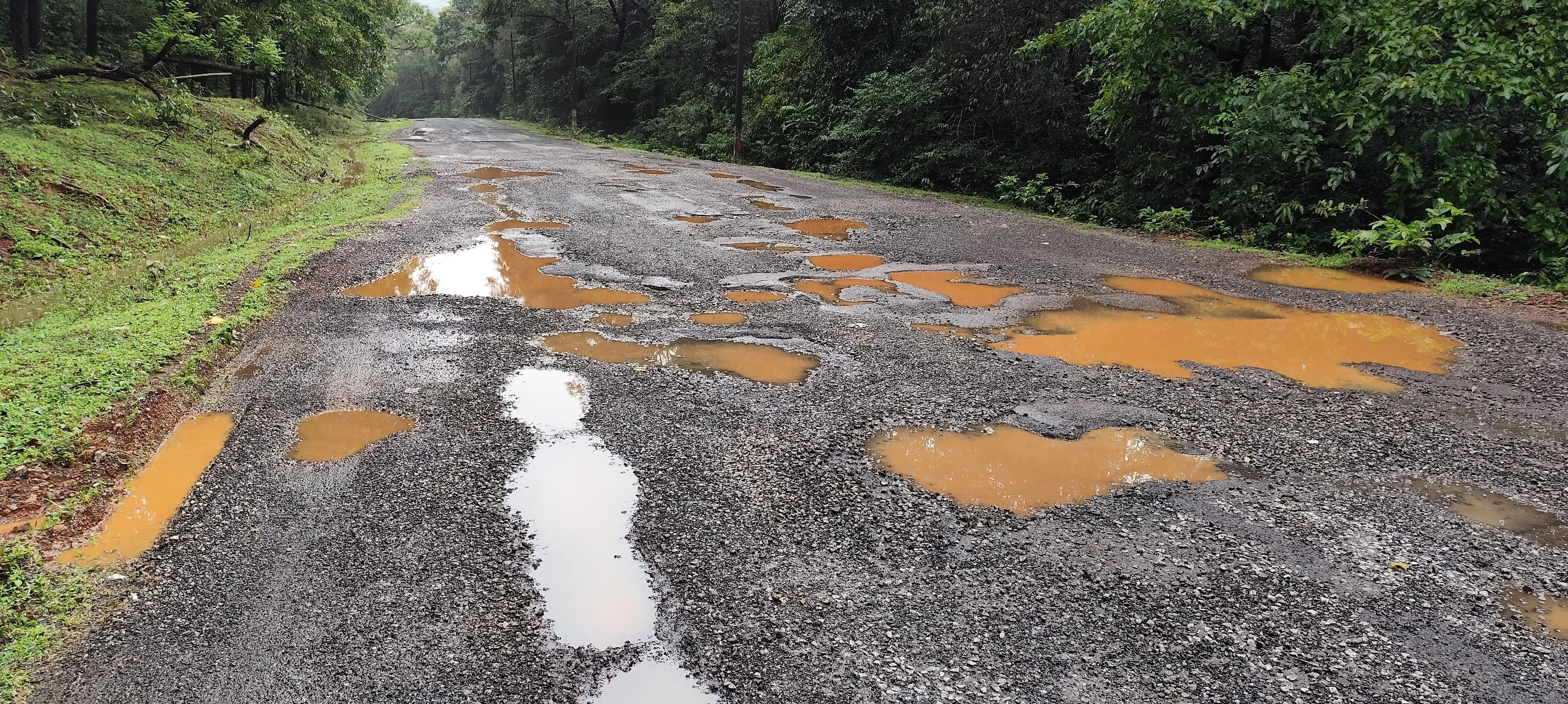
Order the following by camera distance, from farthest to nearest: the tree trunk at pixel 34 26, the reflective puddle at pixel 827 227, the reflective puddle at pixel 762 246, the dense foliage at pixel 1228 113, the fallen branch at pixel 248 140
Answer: the tree trunk at pixel 34 26 < the fallen branch at pixel 248 140 < the reflective puddle at pixel 827 227 < the reflective puddle at pixel 762 246 < the dense foliage at pixel 1228 113

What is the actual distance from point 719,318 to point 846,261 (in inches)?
94.1

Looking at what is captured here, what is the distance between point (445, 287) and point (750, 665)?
5.41 m

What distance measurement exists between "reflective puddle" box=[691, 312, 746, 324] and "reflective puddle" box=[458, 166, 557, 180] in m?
9.79

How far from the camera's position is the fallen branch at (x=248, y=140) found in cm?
Result: 1351

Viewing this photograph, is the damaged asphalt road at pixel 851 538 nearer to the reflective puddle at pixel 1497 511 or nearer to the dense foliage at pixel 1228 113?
the reflective puddle at pixel 1497 511

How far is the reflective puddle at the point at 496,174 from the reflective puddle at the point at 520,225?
4857 mm

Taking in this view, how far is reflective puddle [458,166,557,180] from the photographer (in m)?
14.7

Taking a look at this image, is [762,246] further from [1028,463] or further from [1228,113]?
[1228,113]

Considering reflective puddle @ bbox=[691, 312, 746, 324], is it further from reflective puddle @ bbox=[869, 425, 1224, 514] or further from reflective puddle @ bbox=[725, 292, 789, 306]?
reflective puddle @ bbox=[869, 425, 1224, 514]

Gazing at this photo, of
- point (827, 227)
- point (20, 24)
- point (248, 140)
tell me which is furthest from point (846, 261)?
point (20, 24)

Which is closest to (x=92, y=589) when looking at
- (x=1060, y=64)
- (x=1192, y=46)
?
(x=1192, y=46)

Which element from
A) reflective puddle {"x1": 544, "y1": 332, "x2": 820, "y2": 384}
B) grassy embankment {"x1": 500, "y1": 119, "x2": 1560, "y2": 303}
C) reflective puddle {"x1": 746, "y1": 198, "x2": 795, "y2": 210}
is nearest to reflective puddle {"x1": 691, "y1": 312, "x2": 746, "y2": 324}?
reflective puddle {"x1": 544, "y1": 332, "x2": 820, "y2": 384}

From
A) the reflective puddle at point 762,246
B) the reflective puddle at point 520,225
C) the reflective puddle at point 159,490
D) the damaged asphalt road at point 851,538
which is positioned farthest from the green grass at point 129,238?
the reflective puddle at point 762,246

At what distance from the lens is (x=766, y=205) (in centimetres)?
1170
